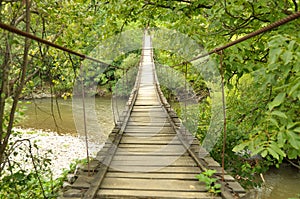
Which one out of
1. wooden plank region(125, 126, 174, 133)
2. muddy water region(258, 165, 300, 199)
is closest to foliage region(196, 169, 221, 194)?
wooden plank region(125, 126, 174, 133)

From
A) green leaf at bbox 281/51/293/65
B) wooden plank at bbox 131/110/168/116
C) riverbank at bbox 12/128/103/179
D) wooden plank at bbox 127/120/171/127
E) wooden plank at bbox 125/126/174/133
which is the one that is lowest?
riverbank at bbox 12/128/103/179

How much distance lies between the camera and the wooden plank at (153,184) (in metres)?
1.62

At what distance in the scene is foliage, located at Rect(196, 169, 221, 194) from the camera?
60.4 inches

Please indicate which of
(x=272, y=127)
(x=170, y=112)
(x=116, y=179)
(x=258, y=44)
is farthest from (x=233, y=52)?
(x=170, y=112)

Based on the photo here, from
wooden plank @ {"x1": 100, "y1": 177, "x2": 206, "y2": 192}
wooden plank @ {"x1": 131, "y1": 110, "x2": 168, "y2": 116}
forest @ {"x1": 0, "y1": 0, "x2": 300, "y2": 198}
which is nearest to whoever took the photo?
forest @ {"x1": 0, "y1": 0, "x2": 300, "y2": 198}

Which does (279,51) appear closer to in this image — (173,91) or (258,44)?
(258,44)

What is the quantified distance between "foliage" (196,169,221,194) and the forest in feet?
0.85

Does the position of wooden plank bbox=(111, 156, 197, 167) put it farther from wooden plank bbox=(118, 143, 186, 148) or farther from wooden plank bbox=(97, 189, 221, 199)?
wooden plank bbox=(97, 189, 221, 199)

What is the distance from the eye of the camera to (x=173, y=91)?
10375 millimetres

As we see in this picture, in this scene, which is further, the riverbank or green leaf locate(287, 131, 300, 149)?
the riverbank

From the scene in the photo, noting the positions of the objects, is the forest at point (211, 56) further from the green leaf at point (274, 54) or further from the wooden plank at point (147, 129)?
the wooden plank at point (147, 129)

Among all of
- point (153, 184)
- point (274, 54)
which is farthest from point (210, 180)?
point (274, 54)

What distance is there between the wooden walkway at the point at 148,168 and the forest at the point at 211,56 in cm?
28

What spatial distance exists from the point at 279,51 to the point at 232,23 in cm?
111
